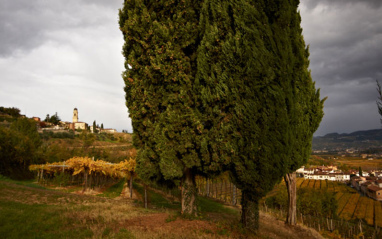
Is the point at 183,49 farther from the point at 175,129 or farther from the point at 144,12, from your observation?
the point at 175,129

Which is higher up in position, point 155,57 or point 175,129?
point 155,57

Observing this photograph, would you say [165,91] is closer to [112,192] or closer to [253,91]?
[253,91]

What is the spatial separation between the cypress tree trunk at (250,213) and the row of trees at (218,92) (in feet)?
0.12

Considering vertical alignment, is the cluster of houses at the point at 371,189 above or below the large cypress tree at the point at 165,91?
below

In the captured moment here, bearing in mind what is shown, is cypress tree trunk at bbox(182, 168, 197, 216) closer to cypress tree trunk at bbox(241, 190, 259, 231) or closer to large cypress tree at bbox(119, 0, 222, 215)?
large cypress tree at bbox(119, 0, 222, 215)

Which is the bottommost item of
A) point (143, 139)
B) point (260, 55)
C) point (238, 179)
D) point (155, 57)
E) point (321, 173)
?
point (321, 173)

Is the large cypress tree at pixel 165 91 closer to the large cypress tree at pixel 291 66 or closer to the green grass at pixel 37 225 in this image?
the large cypress tree at pixel 291 66

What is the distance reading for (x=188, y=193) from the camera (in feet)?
33.0

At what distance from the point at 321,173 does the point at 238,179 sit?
119 meters

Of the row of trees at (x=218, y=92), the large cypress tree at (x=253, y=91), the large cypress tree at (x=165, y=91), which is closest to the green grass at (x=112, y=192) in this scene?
the large cypress tree at (x=165, y=91)

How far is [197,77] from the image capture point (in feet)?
30.7

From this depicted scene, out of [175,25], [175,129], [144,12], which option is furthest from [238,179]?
[144,12]

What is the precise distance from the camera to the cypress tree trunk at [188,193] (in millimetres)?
9865

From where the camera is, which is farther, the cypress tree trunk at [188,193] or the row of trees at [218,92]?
the cypress tree trunk at [188,193]
